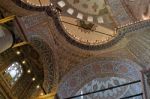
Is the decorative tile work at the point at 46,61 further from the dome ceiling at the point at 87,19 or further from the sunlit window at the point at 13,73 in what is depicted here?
the dome ceiling at the point at 87,19

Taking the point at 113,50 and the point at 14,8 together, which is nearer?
the point at 14,8

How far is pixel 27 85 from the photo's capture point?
52.2 feet

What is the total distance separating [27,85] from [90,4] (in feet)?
15.3

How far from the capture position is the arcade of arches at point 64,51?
1458 centimetres

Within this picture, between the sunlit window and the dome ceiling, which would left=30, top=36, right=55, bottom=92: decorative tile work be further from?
the dome ceiling

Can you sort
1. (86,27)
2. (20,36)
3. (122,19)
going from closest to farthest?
(20,36), (122,19), (86,27)

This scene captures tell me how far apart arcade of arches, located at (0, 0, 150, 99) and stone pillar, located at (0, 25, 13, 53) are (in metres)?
0.26

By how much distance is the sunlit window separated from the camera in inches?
573

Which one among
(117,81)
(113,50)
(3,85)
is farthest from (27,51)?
(117,81)

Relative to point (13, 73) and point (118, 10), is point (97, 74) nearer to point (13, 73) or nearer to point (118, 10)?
point (118, 10)

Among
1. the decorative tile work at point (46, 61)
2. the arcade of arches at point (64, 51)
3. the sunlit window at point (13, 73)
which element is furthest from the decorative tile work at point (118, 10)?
the sunlit window at point (13, 73)

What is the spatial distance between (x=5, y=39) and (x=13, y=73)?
2493 millimetres

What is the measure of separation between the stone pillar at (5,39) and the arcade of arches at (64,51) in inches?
10.1

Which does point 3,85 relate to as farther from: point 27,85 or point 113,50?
point 113,50
